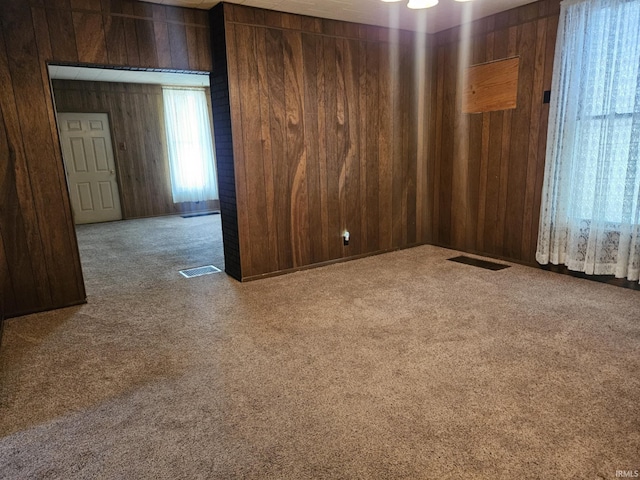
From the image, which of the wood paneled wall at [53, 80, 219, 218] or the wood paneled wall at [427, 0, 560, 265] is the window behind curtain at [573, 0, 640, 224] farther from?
the wood paneled wall at [53, 80, 219, 218]

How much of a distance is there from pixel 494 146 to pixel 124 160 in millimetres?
6167

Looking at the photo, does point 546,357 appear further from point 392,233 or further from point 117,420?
point 392,233

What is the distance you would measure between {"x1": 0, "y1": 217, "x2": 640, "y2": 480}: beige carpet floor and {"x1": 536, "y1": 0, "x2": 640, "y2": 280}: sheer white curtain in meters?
0.34

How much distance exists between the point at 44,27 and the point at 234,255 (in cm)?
223

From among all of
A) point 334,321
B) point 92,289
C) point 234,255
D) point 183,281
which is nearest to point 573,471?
point 334,321

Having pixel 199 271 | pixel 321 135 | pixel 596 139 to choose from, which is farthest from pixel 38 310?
pixel 596 139

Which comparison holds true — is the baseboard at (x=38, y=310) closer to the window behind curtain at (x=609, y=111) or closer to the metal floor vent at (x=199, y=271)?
the metal floor vent at (x=199, y=271)

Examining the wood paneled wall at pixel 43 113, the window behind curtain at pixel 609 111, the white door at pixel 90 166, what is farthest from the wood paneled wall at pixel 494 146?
the white door at pixel 90 166

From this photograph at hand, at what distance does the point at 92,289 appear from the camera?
3783mm

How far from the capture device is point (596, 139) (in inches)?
131

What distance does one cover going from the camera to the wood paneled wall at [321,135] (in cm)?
367

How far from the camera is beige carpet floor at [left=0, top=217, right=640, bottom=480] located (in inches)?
64.0

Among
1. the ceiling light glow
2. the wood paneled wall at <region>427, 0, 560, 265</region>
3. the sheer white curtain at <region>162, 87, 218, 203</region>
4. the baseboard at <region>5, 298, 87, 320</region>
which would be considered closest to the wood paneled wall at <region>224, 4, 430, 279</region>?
the wood paneled wall at <region>427, 0, 560, 265</region>

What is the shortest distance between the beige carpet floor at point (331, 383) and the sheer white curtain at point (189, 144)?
4.73m
